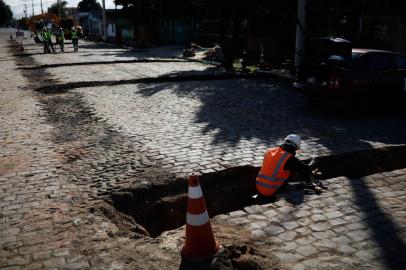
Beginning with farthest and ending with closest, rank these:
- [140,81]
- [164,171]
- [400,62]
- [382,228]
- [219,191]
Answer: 1. [140,81]
2. [400,62]
3. [164,171]
4. [219,191]
5. [382,228]

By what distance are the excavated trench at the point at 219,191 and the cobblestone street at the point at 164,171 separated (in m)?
0.16

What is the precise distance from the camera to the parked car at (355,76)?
9086mm

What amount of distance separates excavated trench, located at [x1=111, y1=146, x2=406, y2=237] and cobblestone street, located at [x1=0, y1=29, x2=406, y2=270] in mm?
159

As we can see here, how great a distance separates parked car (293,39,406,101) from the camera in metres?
9.09

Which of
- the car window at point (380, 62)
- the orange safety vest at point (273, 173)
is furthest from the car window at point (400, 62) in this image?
the orange safety vest at point (273, 173)

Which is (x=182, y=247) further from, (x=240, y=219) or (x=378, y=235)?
(x=378, y=235)

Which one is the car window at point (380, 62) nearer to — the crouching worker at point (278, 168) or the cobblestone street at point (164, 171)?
the cobblestone street at point (164, 171)

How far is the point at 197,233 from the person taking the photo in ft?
12.1

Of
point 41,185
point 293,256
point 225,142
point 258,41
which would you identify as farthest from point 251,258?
point 258,41

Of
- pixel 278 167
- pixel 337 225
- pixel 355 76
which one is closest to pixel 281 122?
pixel 355 76

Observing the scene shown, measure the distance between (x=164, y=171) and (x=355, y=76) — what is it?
5.47 meters

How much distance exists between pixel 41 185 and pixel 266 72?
41.2 ft

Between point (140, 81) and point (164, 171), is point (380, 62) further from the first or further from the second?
point (140, 81)

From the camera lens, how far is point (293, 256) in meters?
3.75
